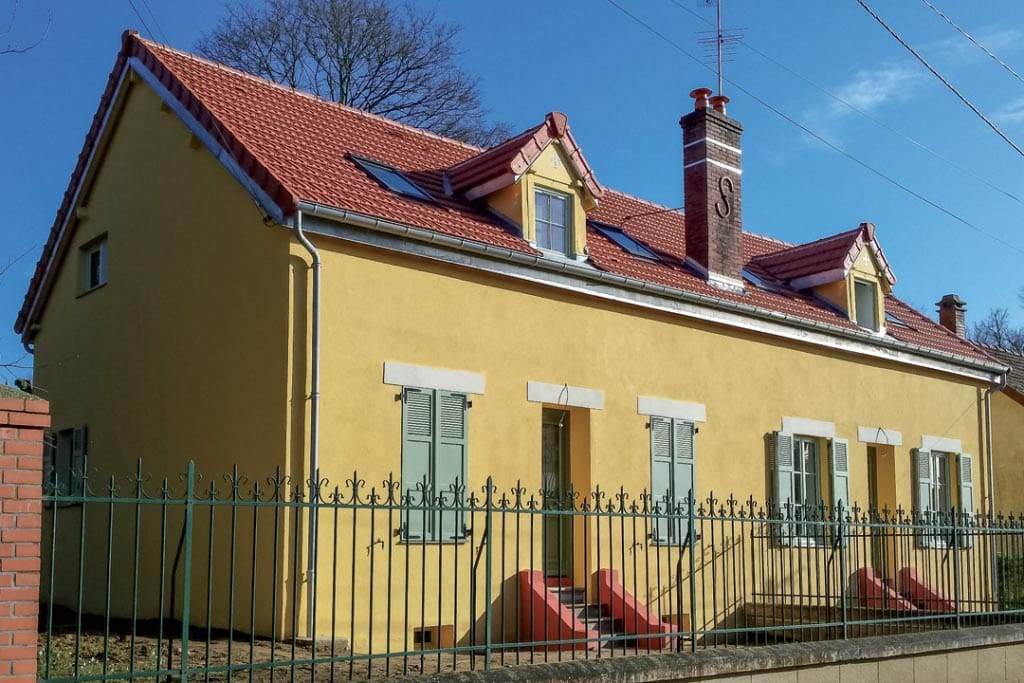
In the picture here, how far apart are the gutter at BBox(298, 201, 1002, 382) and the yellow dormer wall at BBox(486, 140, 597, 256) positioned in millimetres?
567

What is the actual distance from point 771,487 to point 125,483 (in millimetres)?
8374

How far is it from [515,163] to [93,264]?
19.1 feet

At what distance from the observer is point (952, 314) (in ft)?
78.0

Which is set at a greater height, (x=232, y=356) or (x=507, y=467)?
(x=232, y=356)

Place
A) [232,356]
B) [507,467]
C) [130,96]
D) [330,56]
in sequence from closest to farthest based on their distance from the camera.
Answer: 1. [232,356]
2. [507,467]
3. [130,96]
4. [330,56]

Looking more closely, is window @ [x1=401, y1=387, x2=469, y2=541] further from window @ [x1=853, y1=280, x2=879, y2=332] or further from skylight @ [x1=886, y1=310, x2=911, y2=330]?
skylight @ [x1=886, y1=310, x2=911, y2=330]

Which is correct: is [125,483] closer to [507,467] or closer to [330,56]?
[507,467]

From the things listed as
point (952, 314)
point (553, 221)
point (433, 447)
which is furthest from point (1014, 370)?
point (433, 447)

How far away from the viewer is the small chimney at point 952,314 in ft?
77.4

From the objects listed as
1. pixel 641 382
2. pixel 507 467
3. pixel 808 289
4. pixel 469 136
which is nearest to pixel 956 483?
pixel 808 289

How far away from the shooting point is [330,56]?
82.8ft

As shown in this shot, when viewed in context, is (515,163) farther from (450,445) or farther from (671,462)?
(671,462)

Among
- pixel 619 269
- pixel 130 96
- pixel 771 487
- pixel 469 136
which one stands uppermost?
pixel 469 136

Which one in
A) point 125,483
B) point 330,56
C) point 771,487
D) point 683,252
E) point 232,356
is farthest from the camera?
point 330,56
